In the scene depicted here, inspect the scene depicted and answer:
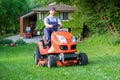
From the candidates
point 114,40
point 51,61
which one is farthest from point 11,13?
point 51,61

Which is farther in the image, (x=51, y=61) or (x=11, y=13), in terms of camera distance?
(x=11, y=13)

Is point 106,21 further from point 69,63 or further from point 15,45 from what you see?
point 69,63

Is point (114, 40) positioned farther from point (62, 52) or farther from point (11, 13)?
point (11, 13)

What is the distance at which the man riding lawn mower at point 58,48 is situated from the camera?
40.8ft

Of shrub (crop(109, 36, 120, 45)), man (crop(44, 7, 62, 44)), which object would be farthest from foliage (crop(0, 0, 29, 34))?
man (crop(44, 7, 62, 44))

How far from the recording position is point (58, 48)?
1259 cm

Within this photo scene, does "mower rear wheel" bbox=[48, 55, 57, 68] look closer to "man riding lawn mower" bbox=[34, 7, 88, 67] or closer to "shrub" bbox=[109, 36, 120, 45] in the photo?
"man riding lawn mower" bbox=[34, 7, 88, 67]

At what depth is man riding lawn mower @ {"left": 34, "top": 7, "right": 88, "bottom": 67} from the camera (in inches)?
490

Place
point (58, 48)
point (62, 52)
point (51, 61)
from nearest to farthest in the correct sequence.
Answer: point (51, 61)
point (62, 52)
point (58, 48)

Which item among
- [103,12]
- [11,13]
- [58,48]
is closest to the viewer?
[58,48]

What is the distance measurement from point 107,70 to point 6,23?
6068 centimetres

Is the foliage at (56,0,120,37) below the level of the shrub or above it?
above

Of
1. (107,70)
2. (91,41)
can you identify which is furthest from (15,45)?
(107,70)

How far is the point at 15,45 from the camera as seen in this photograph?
41.3 metres
